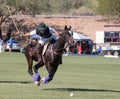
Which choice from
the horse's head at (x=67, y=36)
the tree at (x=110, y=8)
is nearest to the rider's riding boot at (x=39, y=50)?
the horse's head at (x=67, y=36)

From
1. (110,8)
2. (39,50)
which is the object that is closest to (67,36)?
(39,50)

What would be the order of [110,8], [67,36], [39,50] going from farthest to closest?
[110,8], [39,50], [67,36]

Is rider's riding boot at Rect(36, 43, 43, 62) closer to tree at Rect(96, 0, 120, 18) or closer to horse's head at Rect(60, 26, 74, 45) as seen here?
horse's head at Rect(60, 26, 74, 45)

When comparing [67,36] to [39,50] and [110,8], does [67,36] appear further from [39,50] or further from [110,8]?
[110,8]

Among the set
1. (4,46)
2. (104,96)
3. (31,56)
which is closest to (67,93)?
(104,96)

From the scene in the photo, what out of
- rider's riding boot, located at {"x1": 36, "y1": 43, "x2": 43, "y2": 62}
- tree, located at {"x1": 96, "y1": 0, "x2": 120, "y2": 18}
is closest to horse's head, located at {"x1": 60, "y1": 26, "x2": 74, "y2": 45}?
rider's riding boot, located at {"x1": 36, "y1": 43, "x2": 43, "y2": 62}

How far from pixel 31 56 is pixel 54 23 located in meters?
62.8

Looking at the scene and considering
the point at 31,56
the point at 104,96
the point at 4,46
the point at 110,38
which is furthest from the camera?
the point at 110,38

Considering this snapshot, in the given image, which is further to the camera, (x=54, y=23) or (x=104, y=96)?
(x=54, y=23)

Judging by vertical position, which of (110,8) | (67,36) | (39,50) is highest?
(67,36)

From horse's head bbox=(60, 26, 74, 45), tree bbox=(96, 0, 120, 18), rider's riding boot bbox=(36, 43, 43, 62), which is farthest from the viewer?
tree bbox=(96, 0, 120, 18)

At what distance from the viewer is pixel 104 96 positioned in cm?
1697

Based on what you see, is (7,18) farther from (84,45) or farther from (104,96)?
(104,96)

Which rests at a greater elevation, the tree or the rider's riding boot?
the rider's riding boot
